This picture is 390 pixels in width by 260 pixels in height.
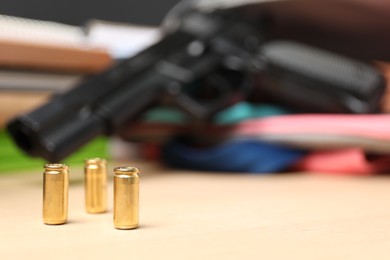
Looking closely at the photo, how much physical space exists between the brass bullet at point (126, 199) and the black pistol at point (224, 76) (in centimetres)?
25

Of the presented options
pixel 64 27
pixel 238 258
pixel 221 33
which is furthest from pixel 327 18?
pixel 238 258

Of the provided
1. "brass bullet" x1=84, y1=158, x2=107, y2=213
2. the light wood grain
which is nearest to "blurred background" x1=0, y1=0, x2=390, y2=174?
the light wood grain

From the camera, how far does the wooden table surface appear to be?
0.96 feet

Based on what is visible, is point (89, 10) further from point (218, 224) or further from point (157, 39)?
Answer: point (218, 224)

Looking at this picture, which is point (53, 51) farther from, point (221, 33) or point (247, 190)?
point (247, 190)

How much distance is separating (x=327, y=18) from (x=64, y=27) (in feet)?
1.35

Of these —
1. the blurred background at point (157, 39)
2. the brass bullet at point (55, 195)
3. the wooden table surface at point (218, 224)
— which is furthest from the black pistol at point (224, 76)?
the brass bullet at point (55, 195)

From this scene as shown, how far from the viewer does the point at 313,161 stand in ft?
2.21

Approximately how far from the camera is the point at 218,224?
37 cm

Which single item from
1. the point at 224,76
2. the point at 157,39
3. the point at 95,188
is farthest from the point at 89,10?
the point at 95,188

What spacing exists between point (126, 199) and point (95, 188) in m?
0.07

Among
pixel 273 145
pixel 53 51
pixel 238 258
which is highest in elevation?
pixel 53 51

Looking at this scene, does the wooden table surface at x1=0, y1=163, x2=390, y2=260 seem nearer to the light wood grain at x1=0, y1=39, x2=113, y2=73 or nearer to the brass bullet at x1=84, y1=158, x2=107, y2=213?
the brass bullet at x1=84, y1=158, x2=107, y2=213

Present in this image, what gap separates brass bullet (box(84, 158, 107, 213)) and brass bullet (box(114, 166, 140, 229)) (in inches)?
2.4
